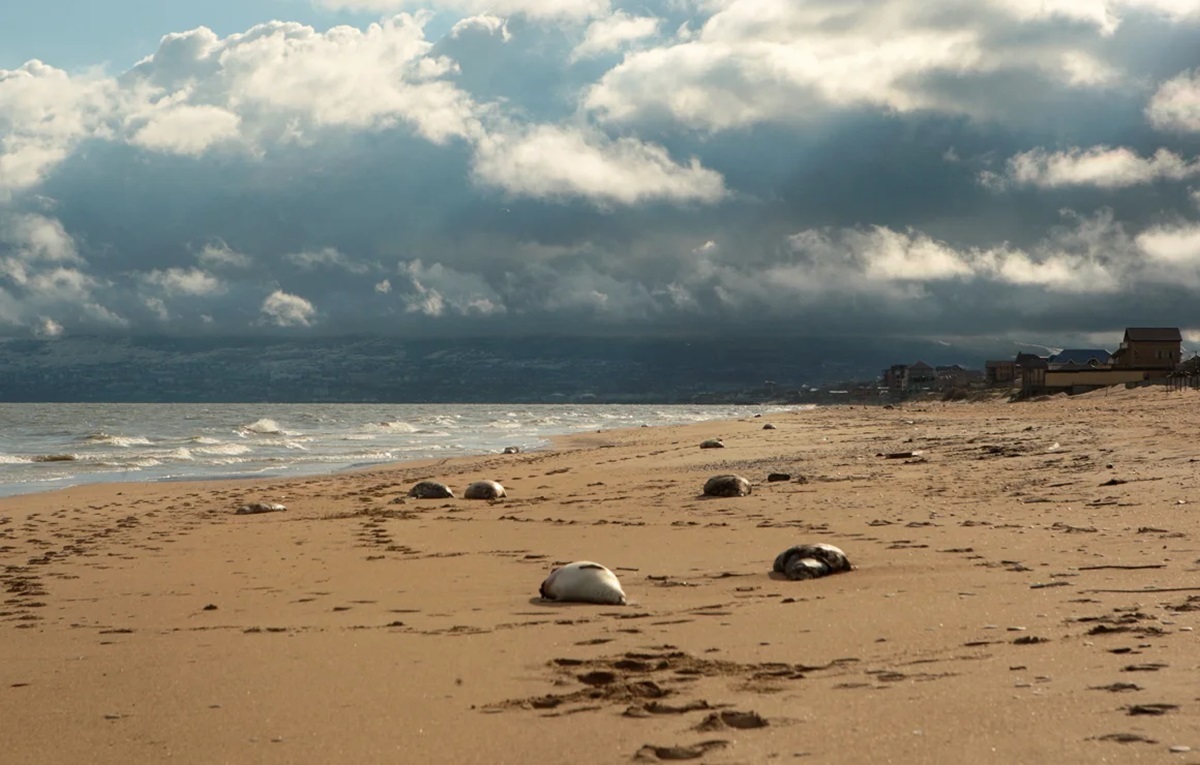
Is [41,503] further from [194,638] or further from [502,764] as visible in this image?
[502,764]

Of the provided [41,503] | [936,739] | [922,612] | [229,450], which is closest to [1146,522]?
[922,612]

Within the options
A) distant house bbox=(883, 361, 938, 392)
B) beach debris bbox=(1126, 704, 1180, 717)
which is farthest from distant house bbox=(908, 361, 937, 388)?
beach debris bbox=(1126, 704, 1180, 717)

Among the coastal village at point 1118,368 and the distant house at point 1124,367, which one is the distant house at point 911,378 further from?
the distant house at point 1124,367

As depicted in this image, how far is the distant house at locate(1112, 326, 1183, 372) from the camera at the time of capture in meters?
105

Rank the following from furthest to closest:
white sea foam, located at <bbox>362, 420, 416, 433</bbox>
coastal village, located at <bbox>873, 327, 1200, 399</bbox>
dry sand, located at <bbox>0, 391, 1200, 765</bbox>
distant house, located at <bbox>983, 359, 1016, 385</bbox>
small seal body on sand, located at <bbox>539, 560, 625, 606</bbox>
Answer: distant house, located at <bbox>983, 359, 1016, 385</bbox> < coastal village, located at <bbox>873, 327, 1200, 399</bbox> < white sea foam, located at <bbox>362, 420, 416, 433</bbox> < small seal body on sand, located at <bbox>539, 560, 625, 606</bbox> < dry sand, located at <bbox>0, 391, 1200, 765</bbox>

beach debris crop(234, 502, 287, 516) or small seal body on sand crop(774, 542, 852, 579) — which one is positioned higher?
small seal body on sand crop(774, 542, 852, 579)

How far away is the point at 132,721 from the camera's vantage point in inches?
205

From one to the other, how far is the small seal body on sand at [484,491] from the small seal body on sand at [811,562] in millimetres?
9744

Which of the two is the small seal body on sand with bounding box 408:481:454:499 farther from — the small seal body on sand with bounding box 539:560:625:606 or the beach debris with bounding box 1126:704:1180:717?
the beach debris with bounding box 1126:704:1180:717

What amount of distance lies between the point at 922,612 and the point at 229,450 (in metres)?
36.2

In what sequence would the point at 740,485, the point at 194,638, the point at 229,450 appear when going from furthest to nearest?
the point at 229,450 → the point at 740,485 → the point at 194,638

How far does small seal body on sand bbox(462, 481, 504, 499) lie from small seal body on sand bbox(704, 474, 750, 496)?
3891 millimetres

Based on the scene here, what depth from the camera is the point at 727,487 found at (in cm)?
1552

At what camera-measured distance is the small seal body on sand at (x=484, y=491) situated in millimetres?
17969
